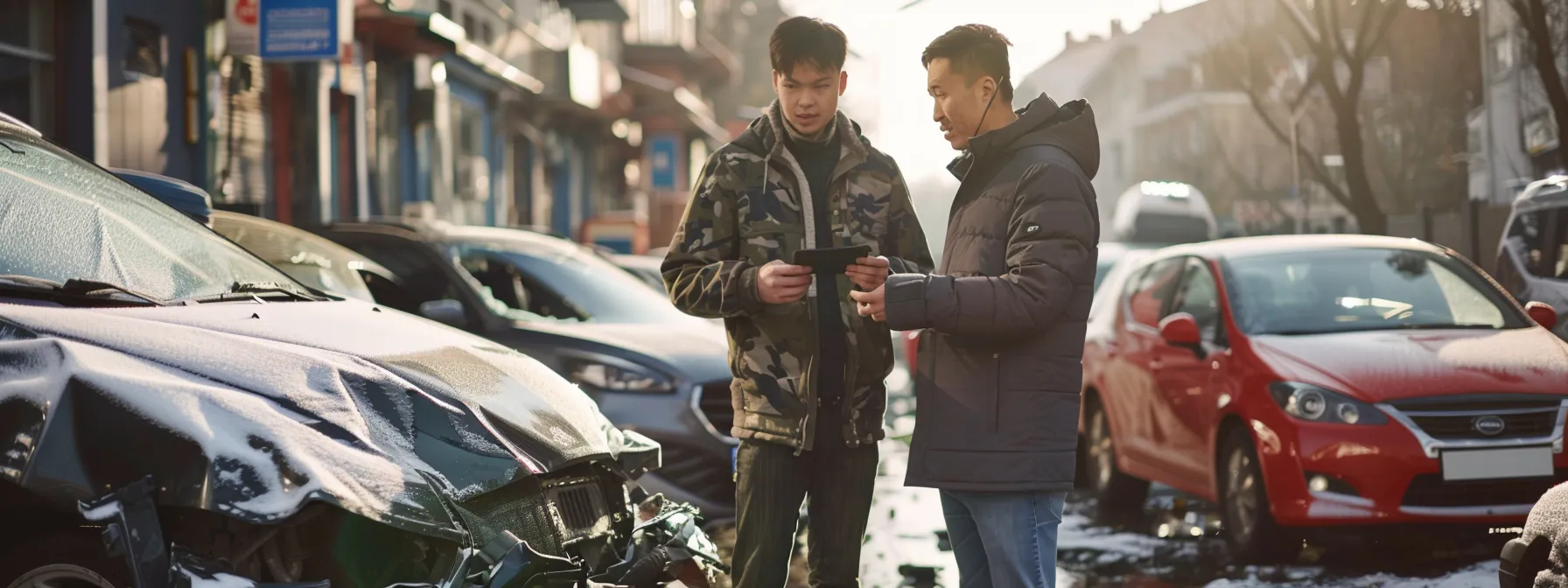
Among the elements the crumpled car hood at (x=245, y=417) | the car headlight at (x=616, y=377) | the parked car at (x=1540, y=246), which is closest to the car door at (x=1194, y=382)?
Answer: the parked car at (x=1540, y=246)

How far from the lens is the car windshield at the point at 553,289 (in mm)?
9531

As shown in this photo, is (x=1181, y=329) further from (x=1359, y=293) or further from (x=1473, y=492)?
(x=1473, y=492)

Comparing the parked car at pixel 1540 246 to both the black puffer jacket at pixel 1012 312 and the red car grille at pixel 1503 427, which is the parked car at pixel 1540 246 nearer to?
the red car grille at pixel 1503 427

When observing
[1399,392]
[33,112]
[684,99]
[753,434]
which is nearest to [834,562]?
[753,434]

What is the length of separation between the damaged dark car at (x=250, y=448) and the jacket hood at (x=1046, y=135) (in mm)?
1232

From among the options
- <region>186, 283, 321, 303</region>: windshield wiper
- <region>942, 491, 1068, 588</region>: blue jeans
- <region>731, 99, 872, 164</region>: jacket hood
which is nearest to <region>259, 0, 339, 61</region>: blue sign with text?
<region>186, 283, 321, 303</region>: windshield wiper

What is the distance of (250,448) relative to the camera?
356cm

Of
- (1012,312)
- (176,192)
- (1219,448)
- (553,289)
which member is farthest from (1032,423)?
(553,289)

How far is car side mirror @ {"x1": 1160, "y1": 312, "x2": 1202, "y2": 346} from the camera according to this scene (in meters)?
8.65

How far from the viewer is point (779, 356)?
14.9 feet

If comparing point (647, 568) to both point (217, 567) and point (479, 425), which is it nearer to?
point (479, 425)

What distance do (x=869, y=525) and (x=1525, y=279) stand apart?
3596mm

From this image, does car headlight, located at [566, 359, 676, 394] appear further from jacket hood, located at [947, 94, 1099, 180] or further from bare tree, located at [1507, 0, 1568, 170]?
bare tree, located at [1507, 0, 1568, 170]

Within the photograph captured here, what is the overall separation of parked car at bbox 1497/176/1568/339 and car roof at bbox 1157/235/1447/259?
1.86 feet
